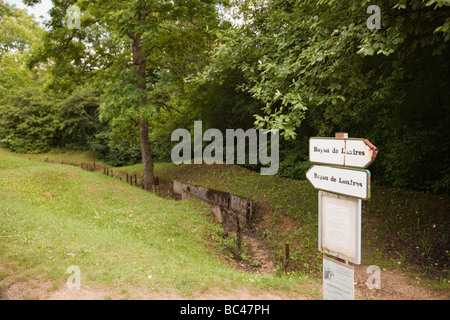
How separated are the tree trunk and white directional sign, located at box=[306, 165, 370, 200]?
11.3m

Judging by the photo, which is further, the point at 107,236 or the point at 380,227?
the point at 380,227

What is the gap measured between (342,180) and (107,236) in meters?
6.33

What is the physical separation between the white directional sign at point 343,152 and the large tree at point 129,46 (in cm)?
966

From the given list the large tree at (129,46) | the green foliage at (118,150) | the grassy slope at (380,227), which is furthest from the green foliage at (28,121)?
the grassy slope at (380,227)

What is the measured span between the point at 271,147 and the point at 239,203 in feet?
18.4

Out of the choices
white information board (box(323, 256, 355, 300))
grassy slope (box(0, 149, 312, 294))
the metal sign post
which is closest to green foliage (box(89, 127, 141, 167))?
grassy slope (box(0, 149, 312, 294))

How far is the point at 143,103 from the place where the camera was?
46.8 ft

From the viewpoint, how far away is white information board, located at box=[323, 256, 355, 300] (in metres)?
3.38

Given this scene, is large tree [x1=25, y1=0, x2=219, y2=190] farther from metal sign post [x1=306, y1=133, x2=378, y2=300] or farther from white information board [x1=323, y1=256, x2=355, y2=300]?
white information board [x1=323, y1=256, x2=355, y2=300]

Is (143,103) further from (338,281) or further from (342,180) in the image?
(338,281)

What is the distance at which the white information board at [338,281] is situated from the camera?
338 cm

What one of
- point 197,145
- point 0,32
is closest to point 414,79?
point 197,145

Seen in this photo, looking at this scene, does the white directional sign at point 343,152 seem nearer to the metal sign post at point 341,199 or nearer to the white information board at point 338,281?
the metal sign post at point 341,199

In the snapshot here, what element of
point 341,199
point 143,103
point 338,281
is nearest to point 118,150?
point 143,103
